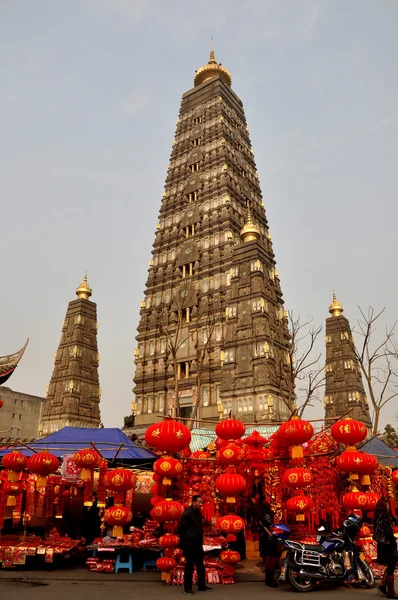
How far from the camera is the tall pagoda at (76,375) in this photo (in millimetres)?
39500

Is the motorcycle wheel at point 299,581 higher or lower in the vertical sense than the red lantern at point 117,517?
lower

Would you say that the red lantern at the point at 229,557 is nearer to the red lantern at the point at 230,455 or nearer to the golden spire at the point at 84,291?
the red lantern at the point at 230,455

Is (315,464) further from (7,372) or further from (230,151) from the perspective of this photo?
(230,151)

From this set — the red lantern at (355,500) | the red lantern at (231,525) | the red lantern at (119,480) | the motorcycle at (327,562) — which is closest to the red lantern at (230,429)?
the red lantern at (231,525)

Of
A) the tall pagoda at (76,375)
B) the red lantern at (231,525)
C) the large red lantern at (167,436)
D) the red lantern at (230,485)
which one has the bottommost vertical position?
the red lantern at (231,525)

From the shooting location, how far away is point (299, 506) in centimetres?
959

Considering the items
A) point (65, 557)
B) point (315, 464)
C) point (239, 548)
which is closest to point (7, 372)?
point (65, 557)

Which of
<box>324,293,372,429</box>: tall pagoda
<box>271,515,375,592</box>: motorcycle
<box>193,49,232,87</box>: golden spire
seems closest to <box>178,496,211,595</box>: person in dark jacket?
<box>271,515,375,592</box>: motorcycle

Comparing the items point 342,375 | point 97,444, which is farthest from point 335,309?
point 97,444

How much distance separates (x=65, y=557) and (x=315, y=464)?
6.39 m

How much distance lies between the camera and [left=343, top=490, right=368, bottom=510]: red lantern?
31.4 ft

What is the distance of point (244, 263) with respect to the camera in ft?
107

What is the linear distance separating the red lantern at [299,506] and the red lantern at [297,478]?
0.90ft

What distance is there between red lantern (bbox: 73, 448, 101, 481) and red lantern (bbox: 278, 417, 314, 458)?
14.9 ft
